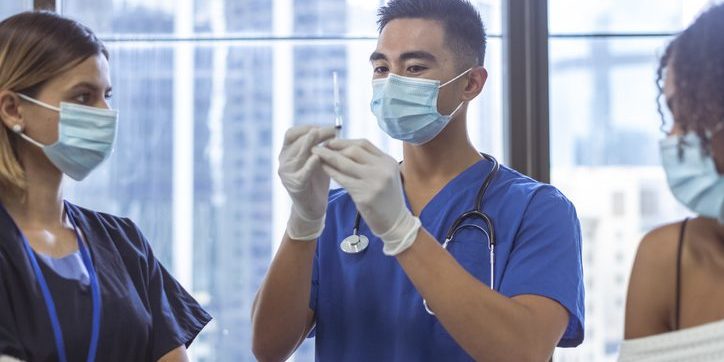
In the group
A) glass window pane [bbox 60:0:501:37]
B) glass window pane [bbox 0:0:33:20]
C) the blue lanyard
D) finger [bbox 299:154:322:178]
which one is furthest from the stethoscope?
glass window pane [bbox 0:0:33:20]

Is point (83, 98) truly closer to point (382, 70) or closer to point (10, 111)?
point (10, 111)

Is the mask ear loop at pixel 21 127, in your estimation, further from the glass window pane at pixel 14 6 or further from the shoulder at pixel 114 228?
the glass window pane at pixel 14 6

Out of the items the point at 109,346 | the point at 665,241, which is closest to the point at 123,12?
the point at 109,346

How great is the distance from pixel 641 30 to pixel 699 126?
5.82 feet

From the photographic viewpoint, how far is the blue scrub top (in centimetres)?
172

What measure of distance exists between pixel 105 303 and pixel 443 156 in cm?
73

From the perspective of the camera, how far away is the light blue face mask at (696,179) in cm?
126

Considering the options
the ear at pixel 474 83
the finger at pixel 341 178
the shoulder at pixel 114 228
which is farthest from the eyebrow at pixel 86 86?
the ear at pixel 474 83

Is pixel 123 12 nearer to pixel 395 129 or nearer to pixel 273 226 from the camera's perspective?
pixel 273 226

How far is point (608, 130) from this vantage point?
9.68 ft

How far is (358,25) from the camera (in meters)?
2.93

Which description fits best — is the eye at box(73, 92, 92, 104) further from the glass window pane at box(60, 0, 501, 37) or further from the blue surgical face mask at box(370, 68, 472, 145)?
the glass window pane at box(60, 0, 501, 37)

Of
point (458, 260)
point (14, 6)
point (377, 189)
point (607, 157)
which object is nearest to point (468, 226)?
point (458, 260)

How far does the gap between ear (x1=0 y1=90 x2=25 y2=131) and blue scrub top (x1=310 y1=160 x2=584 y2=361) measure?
0.63 m
